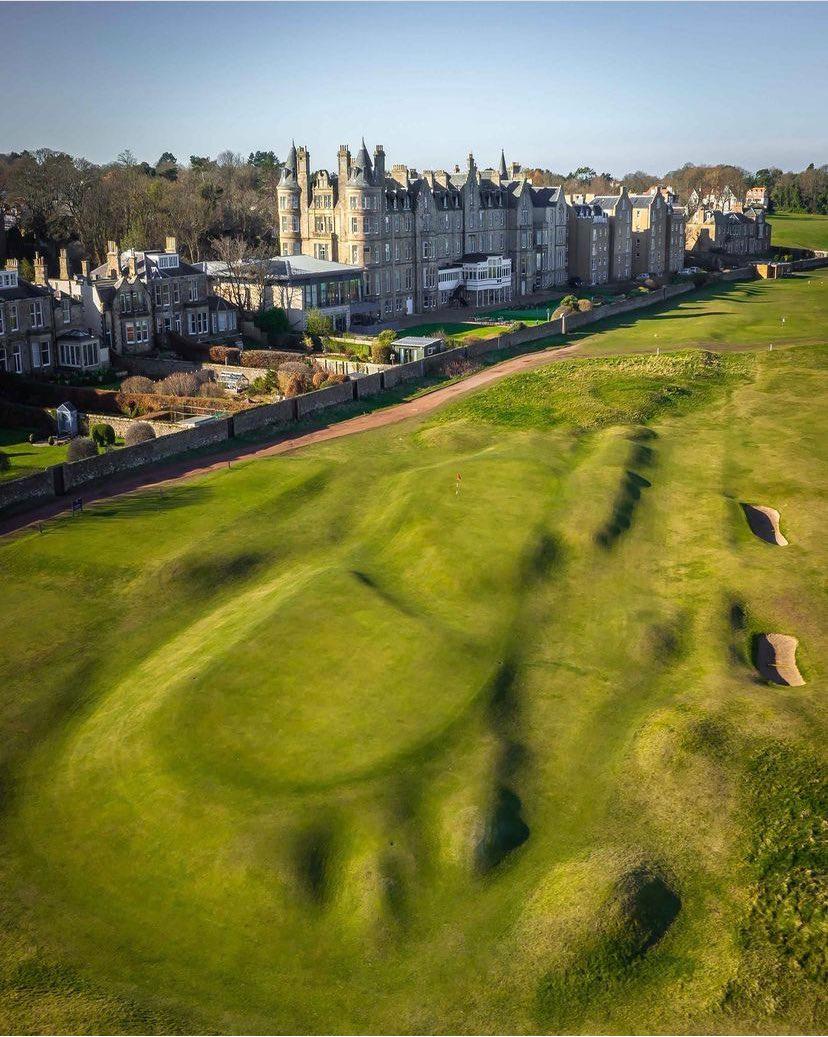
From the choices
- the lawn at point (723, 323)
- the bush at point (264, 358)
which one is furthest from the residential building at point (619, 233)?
the bush at point (264, 358)

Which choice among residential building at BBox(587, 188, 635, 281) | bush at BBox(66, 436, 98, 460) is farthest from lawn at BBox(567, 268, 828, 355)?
bush at BBox(66, 436, 98, 460)

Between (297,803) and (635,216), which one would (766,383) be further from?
(635,216)

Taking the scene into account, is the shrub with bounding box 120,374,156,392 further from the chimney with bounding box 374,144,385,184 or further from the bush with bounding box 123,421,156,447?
the chimney with bounding box 374,144,385,184

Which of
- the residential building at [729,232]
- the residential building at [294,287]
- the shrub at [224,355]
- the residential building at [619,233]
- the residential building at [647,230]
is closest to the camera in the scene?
the shrub at [224,355]

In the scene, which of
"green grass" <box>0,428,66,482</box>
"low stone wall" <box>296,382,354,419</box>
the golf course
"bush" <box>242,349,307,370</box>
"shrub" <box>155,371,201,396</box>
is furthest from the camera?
"bush" <box>242,349,307,370</box>

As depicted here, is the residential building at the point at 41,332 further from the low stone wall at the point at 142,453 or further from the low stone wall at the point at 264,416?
the low stone wall at the point at 142,453

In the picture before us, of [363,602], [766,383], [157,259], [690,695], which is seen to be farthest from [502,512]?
[157,259]
